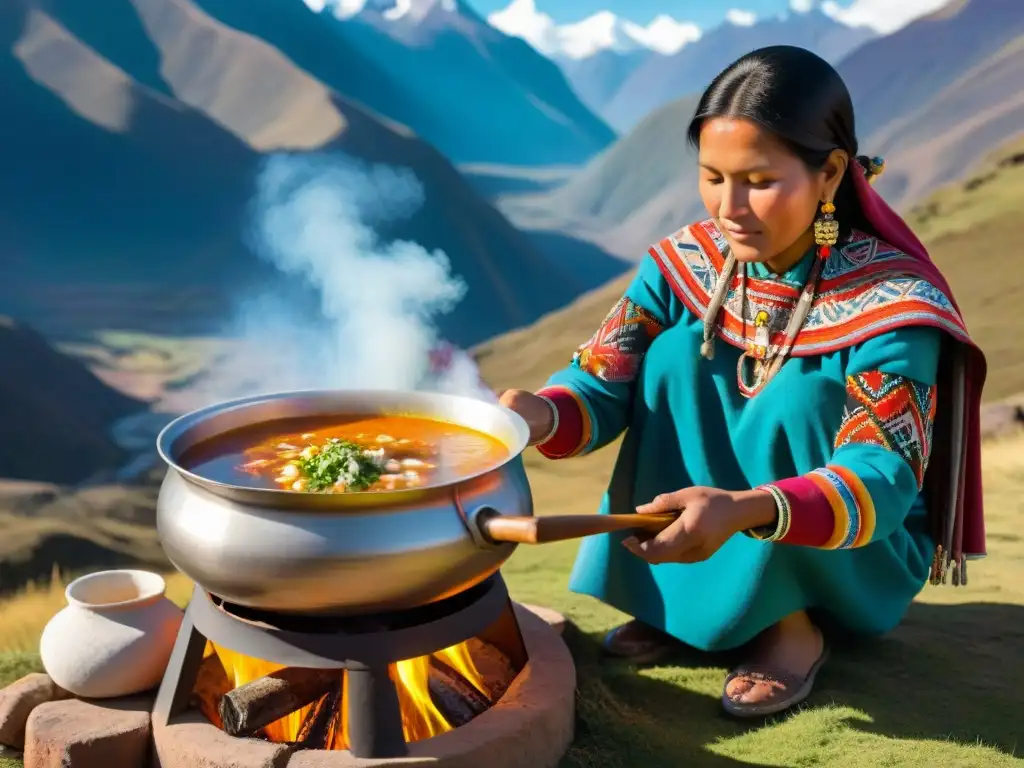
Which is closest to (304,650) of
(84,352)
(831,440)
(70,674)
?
(70,674)

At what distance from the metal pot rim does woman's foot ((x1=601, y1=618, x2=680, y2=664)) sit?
1.05 meters

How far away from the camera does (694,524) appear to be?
7.04 feet

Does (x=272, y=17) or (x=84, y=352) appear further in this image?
(x=272, y=17)

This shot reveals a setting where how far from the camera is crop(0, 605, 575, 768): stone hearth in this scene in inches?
86.4

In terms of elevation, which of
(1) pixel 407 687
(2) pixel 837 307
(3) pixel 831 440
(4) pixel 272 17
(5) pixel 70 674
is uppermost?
(4) pixel 272 17

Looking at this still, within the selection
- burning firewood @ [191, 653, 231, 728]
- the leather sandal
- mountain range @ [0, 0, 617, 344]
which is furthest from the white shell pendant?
mountain range @ [0, 0, 617, 344]

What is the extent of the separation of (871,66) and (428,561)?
26.1m

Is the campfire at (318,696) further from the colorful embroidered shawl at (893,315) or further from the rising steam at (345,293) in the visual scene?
the colorful embroidered shawl at (893,315)

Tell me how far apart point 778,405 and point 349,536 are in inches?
52.2

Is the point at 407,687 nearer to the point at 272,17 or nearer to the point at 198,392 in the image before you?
the point at 198,392

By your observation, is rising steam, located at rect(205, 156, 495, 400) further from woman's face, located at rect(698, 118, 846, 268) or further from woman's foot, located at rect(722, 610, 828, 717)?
woman's foot, located at rect(722, 610, 828, 717)

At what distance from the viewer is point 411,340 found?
17.1 ft

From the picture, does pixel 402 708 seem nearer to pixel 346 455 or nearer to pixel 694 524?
pixel 346 455

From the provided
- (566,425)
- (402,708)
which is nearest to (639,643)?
(566,425)
